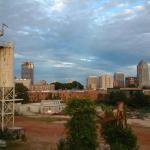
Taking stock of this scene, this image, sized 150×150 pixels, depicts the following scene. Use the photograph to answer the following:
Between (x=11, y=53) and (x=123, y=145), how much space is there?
1783 centimetres

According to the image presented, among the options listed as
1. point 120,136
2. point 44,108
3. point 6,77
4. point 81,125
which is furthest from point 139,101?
point 81,125

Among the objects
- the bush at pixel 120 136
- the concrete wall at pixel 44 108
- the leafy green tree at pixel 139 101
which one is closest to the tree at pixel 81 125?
the bush at pixel 120 136

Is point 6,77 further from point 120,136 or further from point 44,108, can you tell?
point 44,108

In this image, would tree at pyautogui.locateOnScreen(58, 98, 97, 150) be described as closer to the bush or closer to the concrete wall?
the bush

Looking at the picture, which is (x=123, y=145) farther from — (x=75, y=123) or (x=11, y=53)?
(x=11, y=53)

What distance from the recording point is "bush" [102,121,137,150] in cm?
1335

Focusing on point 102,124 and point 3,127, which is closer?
point 102,124

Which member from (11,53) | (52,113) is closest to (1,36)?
(11,53)

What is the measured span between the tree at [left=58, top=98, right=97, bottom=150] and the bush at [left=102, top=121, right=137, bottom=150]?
3.74 feet

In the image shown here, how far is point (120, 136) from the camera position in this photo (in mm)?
13547

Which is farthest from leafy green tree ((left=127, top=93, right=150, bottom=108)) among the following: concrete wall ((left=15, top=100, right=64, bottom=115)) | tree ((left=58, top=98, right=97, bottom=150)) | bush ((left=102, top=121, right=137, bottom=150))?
tree ((left=58, top=98, right=97, bottom=150))

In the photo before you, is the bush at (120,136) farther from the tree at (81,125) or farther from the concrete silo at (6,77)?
the concrete silo at (6,77)

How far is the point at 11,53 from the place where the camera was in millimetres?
28938

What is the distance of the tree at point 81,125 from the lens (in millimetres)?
12375
